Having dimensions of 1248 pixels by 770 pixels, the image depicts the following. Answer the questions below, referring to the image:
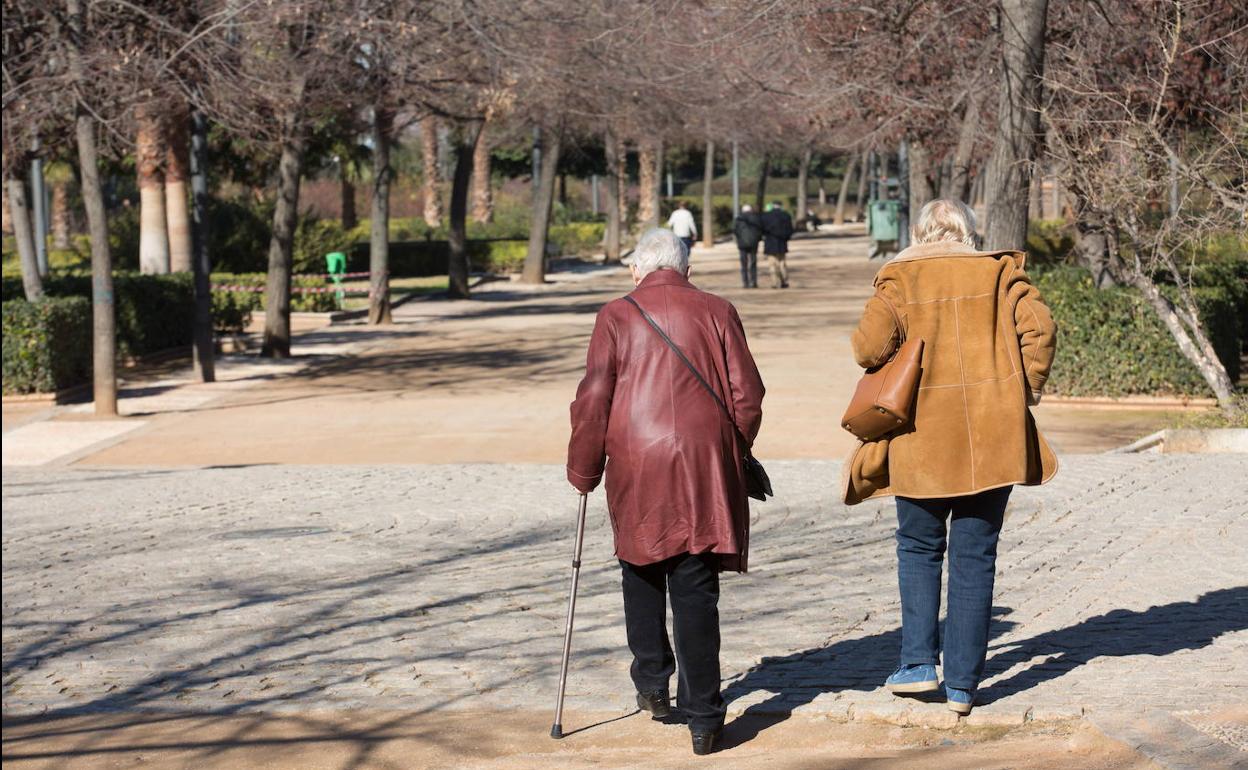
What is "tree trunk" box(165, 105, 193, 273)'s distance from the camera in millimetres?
26203

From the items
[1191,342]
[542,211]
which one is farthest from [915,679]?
[542,211]

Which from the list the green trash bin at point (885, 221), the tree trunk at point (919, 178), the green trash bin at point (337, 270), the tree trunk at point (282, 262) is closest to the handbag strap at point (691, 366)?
the tree trunk at point (282, 262)

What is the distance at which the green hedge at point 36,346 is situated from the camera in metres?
16.2

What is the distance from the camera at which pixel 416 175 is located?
69.9 meters

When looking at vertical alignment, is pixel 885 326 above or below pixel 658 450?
above

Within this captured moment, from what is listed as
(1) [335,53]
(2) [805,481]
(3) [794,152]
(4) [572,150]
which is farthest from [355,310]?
(3) [794,152]

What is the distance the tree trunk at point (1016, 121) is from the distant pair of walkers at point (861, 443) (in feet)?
25.6

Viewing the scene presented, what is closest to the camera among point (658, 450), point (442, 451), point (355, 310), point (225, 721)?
point (658, 450)

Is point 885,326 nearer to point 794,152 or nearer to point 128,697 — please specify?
point 128,697

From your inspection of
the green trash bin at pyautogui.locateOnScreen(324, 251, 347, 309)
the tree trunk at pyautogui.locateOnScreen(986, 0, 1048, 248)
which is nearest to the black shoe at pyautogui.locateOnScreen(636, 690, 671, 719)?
Result: the tree trunk at pyautogui.locateOnScreen(986, 0, 1048, 248)

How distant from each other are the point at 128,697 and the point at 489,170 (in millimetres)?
49347

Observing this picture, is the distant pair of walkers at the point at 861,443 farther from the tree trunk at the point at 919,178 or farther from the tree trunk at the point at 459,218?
the tree trunk at the point at 459,218

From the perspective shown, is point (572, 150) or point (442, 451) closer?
point (442, 451)

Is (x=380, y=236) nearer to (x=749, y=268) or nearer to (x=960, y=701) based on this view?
(x=749, y=268)
